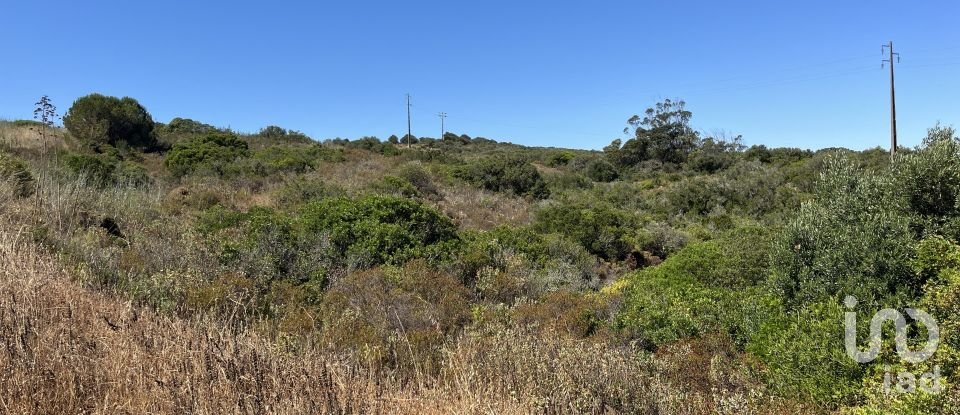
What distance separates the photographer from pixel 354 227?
9.11 meters

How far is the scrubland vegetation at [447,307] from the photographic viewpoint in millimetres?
2719

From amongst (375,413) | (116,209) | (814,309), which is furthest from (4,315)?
(116,209)

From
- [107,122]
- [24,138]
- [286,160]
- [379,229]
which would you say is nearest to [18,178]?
[379,229]

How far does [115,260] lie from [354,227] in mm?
3731

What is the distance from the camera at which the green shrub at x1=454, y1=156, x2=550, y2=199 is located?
2347cm

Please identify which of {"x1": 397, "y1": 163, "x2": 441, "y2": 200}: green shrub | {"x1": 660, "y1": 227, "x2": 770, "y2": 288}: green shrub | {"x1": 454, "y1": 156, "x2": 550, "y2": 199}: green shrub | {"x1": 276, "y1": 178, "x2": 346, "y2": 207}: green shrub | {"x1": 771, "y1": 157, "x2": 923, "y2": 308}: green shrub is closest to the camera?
{"x1": 771, "y1": 157, "x2": 923, "y2": 308}: green shrub

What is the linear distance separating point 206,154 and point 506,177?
12.6 m

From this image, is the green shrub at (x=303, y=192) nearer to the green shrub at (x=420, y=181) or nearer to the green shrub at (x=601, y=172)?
the green shrub at (x=420, y=181)

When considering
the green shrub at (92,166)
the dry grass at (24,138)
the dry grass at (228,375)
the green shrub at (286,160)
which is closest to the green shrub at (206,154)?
the green shrub at (286,160)

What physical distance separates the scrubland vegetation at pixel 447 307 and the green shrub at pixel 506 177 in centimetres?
1014

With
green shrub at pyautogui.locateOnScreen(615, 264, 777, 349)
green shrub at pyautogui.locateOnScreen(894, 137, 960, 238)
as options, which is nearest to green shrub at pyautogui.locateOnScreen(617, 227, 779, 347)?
green shrub at pyautogui.locateOnScreen(615, 264, 777, 349)

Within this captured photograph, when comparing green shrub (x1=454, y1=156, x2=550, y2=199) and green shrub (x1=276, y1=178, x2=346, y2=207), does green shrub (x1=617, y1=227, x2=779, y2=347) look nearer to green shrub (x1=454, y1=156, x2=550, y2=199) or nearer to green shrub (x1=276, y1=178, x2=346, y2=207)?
green shrub (x1=276, y1=178, x2=346, y2=207)

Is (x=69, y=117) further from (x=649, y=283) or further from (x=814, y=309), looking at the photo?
(x=814, y=309)
